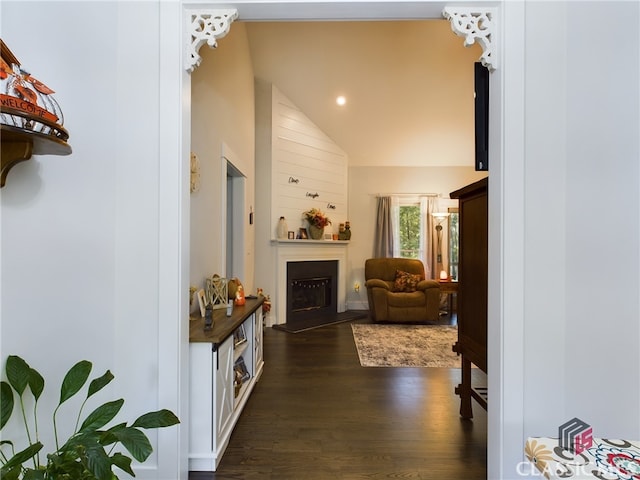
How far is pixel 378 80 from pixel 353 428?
14.3ft

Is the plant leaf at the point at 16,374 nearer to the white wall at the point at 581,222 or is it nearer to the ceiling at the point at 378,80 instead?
the white wall at the point at 581,222

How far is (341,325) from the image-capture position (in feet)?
15.7

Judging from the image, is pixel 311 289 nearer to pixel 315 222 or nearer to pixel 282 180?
pixel 315 222

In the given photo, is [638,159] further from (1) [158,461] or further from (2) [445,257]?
(2) [445,257]

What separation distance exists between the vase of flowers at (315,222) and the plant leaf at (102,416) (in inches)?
167

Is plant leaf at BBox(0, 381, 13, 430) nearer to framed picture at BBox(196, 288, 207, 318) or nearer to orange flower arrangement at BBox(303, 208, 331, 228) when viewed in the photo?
framed picture at BBox(196, 288, 207, 318)

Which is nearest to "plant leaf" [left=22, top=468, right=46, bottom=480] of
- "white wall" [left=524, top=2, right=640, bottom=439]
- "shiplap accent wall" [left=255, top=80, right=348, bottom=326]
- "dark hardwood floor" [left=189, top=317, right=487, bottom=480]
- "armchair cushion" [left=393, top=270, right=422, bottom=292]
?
"dark hardwood floor" [left=189, top=317, right=487, bottom=480]

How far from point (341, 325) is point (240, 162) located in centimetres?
274

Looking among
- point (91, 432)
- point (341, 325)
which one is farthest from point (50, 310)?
point (341, 325)

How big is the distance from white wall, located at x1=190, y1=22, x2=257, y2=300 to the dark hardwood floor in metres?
1.08

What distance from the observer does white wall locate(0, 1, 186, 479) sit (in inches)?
49.4

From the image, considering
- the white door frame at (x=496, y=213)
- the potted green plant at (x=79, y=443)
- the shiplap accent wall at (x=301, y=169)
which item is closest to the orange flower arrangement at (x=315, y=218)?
the shiplap accent wall at (x=301, y=169)

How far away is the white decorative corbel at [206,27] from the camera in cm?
153

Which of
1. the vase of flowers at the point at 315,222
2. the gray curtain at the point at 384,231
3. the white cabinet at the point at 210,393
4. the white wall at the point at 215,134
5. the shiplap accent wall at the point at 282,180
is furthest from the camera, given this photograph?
the gray curtain at the point at 384,231
